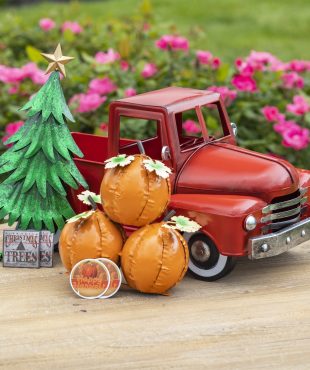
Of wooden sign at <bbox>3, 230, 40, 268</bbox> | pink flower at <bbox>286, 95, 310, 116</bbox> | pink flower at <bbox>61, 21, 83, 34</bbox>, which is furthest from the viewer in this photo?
pink flower at <bbox>61, 21, 83, 34</bbox>

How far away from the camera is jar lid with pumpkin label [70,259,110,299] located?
4.92 meters

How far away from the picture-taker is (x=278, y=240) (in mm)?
5090

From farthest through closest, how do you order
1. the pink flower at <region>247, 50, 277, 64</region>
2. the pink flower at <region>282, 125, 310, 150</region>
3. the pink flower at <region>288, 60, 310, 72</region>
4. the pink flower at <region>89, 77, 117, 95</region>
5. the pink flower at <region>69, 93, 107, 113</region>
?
the pink flower at <region>288, 60, 310, 72</region> → the pink flower at <region>247, 50, 277, 64</region> → the pink flower at <region>89, 77, 117, 95</region> → the pink flower at <region>69, 93, 107, 113</region> → the pink flower at <region>282, 125, 310, 150</region>

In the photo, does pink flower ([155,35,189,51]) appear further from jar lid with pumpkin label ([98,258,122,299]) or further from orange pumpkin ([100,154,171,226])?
jar lid with pumpkin label ([98,258,122,299])

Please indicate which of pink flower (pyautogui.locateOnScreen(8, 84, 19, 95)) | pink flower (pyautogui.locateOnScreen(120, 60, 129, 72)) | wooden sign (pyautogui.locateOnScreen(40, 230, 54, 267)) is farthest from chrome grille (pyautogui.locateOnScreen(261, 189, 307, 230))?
pink flower (pyautogui.locateOnScreen(8, 84, 19, 95))

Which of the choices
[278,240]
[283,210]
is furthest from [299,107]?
[278,240]

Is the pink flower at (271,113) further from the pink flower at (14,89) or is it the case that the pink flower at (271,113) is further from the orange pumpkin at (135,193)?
the orange pumpkin at (135,193)

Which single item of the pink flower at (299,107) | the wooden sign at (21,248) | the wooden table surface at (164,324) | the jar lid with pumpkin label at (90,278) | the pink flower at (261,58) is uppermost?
the pink flower at (261,58)

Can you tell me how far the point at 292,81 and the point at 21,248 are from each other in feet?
10.2

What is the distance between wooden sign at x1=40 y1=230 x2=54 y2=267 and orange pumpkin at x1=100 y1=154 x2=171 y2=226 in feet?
1.92

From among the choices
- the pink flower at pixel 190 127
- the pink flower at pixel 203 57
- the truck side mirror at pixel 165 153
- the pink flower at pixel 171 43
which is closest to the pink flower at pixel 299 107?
the pink flower at pixel 190 127

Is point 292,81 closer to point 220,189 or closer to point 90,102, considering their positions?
point 90,102

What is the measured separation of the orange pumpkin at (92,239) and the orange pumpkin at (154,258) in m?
0.08

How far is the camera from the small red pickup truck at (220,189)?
197 inches
